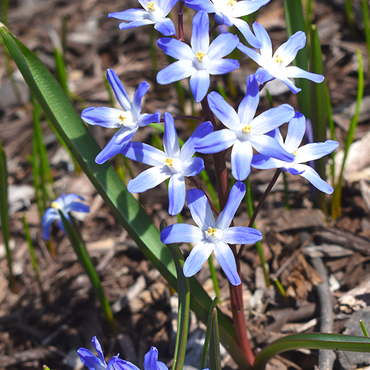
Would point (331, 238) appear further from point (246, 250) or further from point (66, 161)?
point (66, 161)

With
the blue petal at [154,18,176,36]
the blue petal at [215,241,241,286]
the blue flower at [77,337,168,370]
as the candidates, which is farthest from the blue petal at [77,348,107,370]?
the blue petal at [154,18,176,36]

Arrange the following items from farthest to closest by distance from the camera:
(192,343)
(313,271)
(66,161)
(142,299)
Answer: (66,161)
(142,299)
(313,271)
(192,343)

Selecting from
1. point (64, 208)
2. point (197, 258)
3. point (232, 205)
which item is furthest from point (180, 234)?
point (64, 208)

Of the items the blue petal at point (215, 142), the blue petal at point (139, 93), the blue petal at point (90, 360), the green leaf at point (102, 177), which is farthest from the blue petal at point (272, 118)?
the blue petal at point (90, 360)

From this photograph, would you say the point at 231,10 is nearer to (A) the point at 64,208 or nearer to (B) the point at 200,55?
(B) the point at 200,55

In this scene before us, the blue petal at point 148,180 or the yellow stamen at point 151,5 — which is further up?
the yellow stamen at point 151,5

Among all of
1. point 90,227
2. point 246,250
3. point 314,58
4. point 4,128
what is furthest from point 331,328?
point 4,128

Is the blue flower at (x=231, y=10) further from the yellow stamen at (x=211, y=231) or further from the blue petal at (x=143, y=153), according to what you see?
the yellow stamen at (x=211, y=231)
